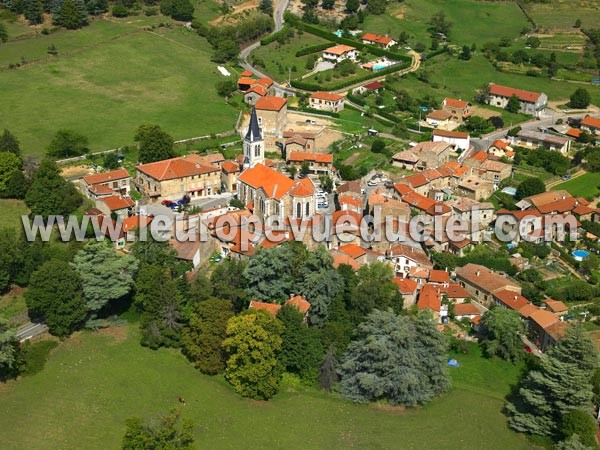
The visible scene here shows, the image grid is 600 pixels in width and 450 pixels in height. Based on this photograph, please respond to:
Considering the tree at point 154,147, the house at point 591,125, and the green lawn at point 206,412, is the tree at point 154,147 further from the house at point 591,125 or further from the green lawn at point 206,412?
the house at point 591,125

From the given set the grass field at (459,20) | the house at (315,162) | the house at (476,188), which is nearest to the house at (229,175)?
the house at (315,162)

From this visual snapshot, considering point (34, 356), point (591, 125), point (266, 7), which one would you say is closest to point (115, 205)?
point (34, 356)

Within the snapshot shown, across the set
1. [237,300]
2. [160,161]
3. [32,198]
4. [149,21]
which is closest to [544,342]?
[237,300]

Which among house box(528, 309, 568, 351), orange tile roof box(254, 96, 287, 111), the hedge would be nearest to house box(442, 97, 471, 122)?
orange tile roof box(254, 96, 287, 111)

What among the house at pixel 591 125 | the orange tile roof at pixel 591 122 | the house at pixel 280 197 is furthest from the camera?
the orange tile roof at pixel 591 122

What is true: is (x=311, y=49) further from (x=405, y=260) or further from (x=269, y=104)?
(x=405, y=260)

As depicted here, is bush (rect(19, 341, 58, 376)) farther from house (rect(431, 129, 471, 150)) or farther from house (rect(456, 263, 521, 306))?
house (rect(431, 129, 471, 150))
